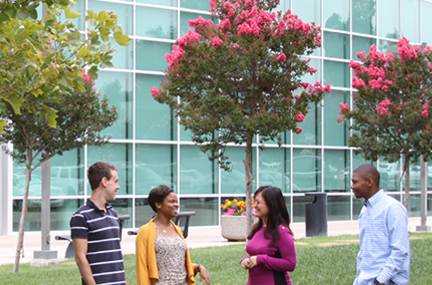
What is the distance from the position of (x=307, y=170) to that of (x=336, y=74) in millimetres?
4205

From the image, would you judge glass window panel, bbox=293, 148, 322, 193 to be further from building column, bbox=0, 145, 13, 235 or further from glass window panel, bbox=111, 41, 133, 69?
building column, bbox=0, 145, 13, 235

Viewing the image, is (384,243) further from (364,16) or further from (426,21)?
(426,21)

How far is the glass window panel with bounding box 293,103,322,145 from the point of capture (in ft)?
78.7

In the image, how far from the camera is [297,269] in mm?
9805

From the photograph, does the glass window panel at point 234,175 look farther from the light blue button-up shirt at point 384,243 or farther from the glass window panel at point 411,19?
the light blue button-up shirt at point 384,243

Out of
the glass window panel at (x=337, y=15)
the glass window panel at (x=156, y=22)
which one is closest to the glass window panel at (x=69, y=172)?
the glass window panel at (x=156, y=22)

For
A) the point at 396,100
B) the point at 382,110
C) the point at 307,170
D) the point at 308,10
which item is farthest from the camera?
the point at 308,10

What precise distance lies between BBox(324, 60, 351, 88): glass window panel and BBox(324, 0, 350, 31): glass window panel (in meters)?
1.52

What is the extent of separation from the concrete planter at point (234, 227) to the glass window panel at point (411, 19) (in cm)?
1442

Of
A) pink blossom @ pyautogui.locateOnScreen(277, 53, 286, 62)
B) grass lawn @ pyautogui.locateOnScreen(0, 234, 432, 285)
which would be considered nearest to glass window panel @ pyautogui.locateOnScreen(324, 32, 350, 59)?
pink blossom @ pyautogui.locateOnScreen(277, 53, 286, 62)

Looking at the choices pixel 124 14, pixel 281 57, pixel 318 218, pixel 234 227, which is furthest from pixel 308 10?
pixel 281 57

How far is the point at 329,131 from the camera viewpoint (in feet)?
80.7

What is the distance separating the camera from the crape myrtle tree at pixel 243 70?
523 inches

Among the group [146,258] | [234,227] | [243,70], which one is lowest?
[234,227]
